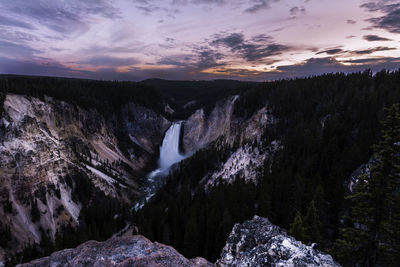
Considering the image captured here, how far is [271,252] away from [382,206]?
6.13m

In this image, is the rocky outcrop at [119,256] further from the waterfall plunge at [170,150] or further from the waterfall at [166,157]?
the waterfall plunge at [170,150]

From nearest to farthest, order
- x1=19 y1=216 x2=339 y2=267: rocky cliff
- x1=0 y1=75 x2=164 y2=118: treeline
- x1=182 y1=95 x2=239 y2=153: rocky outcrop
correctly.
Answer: x1=19 y1=216 x2=339 y2=267: rocky cliff < x1=0 y1=75 x2=164 y2=118: treeline < x1=182 y1=95 x2=239 y2=153: rocky outcrop

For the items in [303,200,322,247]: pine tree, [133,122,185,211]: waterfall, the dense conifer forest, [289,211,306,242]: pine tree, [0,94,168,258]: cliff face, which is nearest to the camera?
the dense conifer forest

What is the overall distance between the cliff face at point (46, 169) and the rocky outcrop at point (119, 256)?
36.4 meters

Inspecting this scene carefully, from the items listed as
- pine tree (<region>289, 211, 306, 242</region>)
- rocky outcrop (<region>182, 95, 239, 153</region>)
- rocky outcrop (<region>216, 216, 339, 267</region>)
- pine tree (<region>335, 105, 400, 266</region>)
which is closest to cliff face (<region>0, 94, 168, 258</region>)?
rocky outcrop (<region>182, 95, 239, 153</region>)

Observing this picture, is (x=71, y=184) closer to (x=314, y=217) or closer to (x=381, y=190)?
(x=314, y=217)

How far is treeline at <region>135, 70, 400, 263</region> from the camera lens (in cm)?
2167

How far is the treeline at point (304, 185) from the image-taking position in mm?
21672

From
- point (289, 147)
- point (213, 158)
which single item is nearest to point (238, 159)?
point (213, 158)

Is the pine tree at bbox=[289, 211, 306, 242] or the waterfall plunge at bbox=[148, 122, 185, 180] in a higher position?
the pine tree at bbox=[289, 211, 306, 242]

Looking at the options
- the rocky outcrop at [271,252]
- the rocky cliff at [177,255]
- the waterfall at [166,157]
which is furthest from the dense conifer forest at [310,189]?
the waterfall at [166,157]

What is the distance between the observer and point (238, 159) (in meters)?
47.1

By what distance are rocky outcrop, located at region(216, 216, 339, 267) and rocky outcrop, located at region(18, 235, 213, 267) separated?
4.39 feet

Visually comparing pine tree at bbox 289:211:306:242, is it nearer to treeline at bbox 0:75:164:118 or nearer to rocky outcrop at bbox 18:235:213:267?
rocky outcrop at bbox 18:235:213:267
